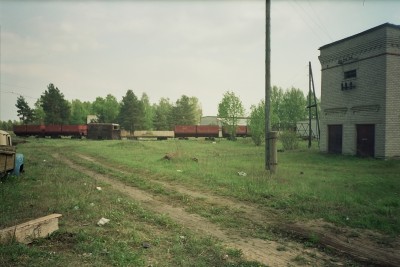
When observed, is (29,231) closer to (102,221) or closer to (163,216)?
(102,221)

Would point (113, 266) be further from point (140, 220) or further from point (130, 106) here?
point (130, 106)

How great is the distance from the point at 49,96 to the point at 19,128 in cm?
1792

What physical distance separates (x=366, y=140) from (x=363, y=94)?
3131 mm

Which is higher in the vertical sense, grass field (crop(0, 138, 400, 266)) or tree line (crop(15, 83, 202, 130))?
tree line (crop(15, 83, 202, 130))

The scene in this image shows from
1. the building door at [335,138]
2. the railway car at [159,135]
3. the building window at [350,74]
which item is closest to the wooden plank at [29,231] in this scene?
the building door at [335,138]

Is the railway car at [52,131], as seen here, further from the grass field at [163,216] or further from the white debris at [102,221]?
the white debris at [102,221]

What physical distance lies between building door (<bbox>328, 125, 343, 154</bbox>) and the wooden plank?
67.4ft

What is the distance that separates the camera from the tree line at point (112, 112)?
6625 cm

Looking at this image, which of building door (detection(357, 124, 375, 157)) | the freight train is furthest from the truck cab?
the freight train

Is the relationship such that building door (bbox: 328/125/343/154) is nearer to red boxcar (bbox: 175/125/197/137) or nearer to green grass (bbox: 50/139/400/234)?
green grass (bbox: 50/139/400/234)

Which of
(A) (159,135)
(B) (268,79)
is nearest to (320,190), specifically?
(B) (268,79)

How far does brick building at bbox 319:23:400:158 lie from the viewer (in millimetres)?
17938

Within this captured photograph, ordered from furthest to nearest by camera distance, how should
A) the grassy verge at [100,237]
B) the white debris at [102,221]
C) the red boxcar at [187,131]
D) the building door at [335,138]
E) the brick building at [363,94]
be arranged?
the red boxcar at [187,131], the building door at [335,138], the brick building at [363,94], the white debris at [102,221], the grassy verge at [100,237]

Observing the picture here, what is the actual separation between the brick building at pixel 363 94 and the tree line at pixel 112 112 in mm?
51485
